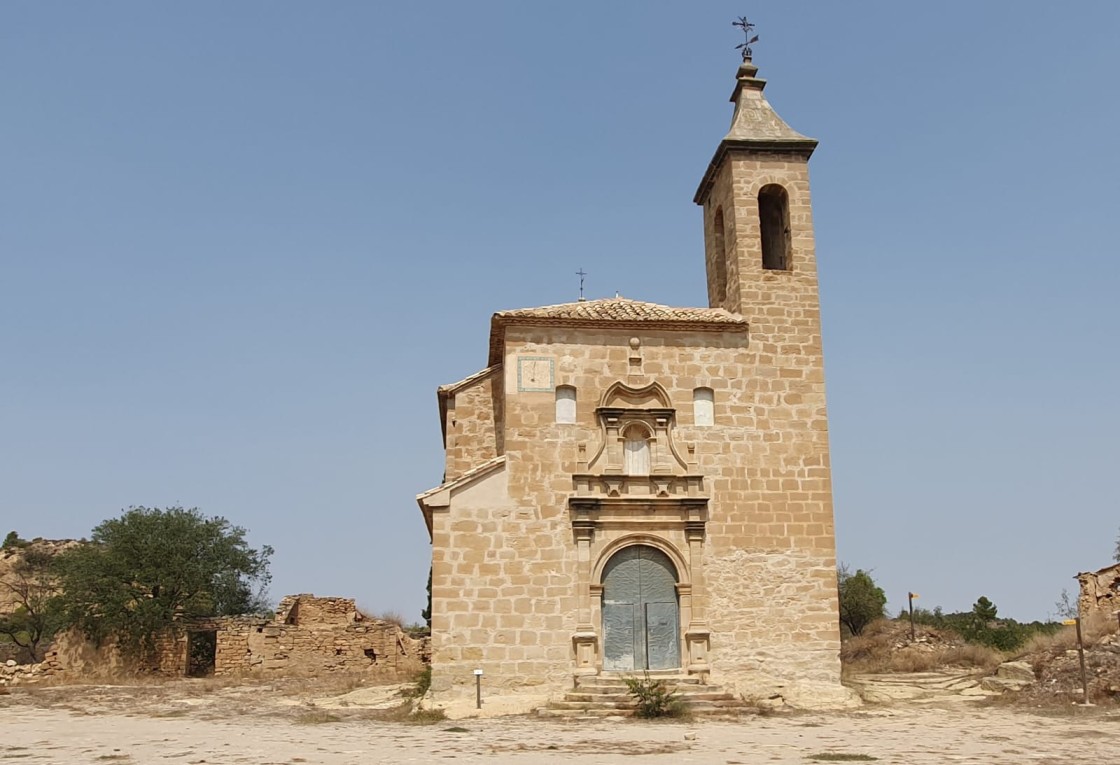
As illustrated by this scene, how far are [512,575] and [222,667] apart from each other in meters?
11.6

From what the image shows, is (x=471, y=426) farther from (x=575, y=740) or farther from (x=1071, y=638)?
(x=1071, y=638)

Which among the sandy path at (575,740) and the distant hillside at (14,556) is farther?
the distant hillside at (14,556)

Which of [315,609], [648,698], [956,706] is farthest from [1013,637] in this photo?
[315,609]

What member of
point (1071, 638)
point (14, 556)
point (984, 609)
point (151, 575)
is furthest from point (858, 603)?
point (14, 556)

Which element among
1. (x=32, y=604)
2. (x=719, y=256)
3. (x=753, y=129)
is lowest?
(x=32, y=604)

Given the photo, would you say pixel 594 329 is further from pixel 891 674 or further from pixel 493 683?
pixel 891 674

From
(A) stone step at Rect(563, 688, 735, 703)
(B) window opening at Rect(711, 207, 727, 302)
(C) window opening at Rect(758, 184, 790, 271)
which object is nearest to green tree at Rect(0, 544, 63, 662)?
(A) stone step at Rect(563, 688, 735, 703)

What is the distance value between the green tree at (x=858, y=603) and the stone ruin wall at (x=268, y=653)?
17.1m

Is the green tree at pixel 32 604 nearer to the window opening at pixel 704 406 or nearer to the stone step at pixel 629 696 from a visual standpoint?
the stone step at pixel 629 696

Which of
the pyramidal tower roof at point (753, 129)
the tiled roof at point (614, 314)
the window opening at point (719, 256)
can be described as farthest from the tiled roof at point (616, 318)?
the pyramidal tower roof at point (753, 129)

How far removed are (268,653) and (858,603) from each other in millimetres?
21376

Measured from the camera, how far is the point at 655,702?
51.0ft

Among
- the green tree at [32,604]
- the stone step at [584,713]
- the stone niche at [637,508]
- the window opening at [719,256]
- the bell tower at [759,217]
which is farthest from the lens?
the green tree at [32,604]

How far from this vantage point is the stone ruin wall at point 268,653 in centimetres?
2545
